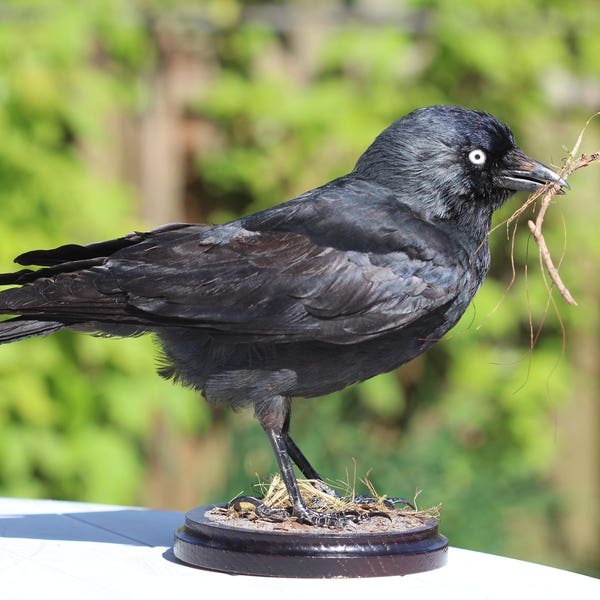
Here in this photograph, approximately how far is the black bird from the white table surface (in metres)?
0.26

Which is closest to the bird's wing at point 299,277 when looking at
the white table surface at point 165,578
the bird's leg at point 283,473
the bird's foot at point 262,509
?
the bird's leg at point 283,473

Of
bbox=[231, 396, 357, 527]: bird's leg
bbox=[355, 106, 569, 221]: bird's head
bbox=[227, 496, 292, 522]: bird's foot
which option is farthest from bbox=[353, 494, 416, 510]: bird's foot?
bbox=[355, 106, 569, 221]: bird's head

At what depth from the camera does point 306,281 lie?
107 inches

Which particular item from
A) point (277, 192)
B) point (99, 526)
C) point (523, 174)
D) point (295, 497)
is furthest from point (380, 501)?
point (277, 192)

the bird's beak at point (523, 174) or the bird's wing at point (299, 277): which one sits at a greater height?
the bird's beak at point (523, 174)

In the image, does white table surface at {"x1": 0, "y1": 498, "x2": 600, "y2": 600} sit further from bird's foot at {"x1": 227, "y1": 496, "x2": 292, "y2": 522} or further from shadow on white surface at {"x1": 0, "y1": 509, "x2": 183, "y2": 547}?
bird's foot at {"x1": 227, "y1": 496, "x2": 292, "y2": 522}

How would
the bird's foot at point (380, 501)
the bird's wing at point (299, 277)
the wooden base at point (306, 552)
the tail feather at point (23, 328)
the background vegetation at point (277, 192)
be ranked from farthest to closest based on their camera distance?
the background vegetation at point (277, 192), the bird's foot at point (380, 501), the tail feather at point (23, 328), the bird's wing at point (299, 277), the wooden base at point (306, 552)

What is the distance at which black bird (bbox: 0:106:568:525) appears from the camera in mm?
2693

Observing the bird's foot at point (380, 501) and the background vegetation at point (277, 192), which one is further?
the background vegetation at point (277, 192)

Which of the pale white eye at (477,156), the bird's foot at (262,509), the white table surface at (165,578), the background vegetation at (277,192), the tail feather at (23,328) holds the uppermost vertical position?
the background vegetation at (277,192)

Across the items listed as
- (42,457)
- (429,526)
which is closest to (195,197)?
(42,457)

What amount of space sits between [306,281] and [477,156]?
571 mm

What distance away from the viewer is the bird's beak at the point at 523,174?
2863 millimetres

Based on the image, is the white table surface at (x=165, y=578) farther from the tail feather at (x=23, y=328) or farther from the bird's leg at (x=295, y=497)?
the tail feather at (x=23, y=328)
